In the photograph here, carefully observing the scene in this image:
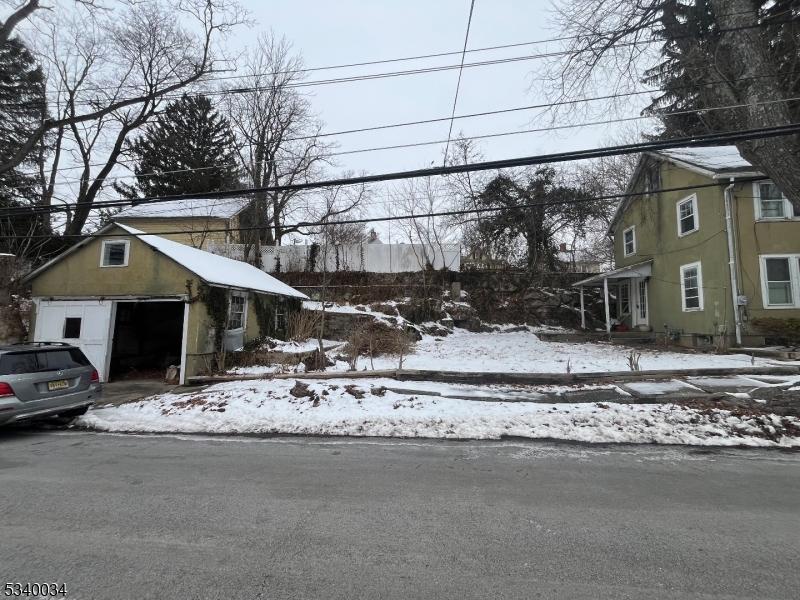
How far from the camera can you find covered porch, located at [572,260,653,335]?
20047mm

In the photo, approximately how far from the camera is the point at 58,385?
296 inches

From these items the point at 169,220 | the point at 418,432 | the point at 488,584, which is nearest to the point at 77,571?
the point at 488,584

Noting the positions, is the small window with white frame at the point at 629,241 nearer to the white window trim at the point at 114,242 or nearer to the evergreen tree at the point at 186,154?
the white window trim at the point at 114,242

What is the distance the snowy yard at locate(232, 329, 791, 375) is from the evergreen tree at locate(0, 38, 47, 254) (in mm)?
16602

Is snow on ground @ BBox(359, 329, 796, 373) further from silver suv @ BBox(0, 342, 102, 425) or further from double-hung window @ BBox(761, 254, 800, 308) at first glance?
silver suv @ BBox(0, 342, 102, 425)

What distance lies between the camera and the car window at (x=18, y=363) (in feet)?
22.6

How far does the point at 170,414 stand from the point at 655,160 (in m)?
21.3

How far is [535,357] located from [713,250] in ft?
25.1

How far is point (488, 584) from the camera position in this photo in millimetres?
2701

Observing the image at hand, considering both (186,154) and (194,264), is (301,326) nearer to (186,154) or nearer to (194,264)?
(194,264)

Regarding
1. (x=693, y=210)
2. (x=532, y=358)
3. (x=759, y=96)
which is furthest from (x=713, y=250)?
(x=759, y=96)

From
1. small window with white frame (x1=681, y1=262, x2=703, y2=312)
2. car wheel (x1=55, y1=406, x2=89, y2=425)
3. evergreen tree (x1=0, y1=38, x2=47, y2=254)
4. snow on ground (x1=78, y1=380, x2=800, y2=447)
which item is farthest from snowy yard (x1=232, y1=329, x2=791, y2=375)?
evergreen tree (x1=0, y1=38, x2=47, y2=254)

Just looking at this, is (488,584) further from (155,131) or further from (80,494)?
(155,131)

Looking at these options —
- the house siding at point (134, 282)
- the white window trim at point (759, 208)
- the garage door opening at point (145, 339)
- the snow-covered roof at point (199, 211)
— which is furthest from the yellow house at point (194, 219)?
the white window trim at point (759, 208)
